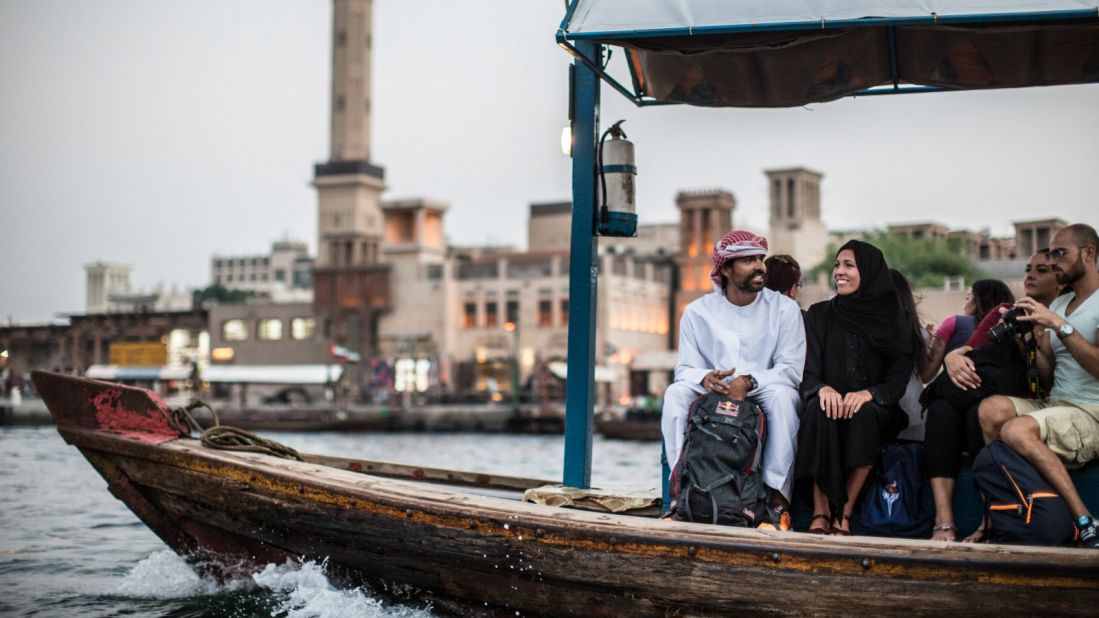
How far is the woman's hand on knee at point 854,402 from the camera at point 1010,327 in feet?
2.06

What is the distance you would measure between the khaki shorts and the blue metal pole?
2.60 metres

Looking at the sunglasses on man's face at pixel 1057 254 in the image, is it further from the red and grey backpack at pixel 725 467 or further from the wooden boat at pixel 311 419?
the wooden boat at pixel 311 419

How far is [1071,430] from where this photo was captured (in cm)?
511

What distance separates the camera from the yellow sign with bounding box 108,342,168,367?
71.1 metres

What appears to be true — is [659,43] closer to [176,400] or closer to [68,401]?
[68,401]

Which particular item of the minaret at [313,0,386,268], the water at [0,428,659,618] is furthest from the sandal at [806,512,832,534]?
the minaret at [313,0,386,268]

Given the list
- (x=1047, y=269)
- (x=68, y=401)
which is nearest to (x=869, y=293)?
(x=1047, y=269)

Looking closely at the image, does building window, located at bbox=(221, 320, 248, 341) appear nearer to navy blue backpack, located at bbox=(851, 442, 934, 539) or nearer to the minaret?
the minaret

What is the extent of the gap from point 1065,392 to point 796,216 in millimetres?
67406

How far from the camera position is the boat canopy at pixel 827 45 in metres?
5.41

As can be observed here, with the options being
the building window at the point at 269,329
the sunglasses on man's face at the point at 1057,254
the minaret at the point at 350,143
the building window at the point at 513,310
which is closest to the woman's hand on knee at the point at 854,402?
the sunglasses on man's face at the point at 1057,254

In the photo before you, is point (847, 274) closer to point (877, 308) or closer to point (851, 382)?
point (877, 308)

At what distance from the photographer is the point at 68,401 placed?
26.0 feet

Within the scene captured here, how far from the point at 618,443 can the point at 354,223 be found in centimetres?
3851
